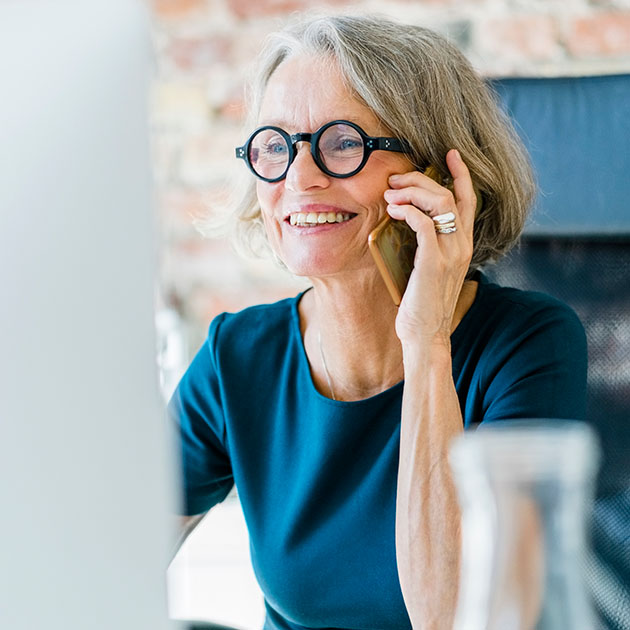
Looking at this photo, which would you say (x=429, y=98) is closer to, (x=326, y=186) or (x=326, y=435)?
(x=326, y=186)

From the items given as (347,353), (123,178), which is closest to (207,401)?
(347,353)

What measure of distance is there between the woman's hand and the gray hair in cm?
6

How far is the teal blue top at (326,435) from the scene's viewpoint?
1.21 m

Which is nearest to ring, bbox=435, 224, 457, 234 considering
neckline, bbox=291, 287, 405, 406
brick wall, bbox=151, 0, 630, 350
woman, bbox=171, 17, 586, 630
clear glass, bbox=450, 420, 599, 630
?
woman, bbox=171, 17, 586, 630

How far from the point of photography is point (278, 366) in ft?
4.65

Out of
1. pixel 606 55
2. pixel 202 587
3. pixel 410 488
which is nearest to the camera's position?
pixel 410 488

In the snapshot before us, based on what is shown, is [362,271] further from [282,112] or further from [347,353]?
[282,112]

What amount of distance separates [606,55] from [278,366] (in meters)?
1.06

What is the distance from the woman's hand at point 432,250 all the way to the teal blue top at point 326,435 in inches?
4.3

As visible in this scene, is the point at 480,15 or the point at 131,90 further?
the point at 480,15

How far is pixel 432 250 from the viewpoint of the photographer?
118 cm

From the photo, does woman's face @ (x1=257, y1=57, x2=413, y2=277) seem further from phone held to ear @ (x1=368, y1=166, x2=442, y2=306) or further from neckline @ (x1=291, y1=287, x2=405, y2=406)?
neckline @ (x1=291, y1=287, x2=405, y2=406)

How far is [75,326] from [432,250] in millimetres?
809

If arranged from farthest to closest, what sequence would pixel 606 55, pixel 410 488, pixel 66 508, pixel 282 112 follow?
pixel 606 55
pixel 282 112
pixel 410 488
pixel 66 508
